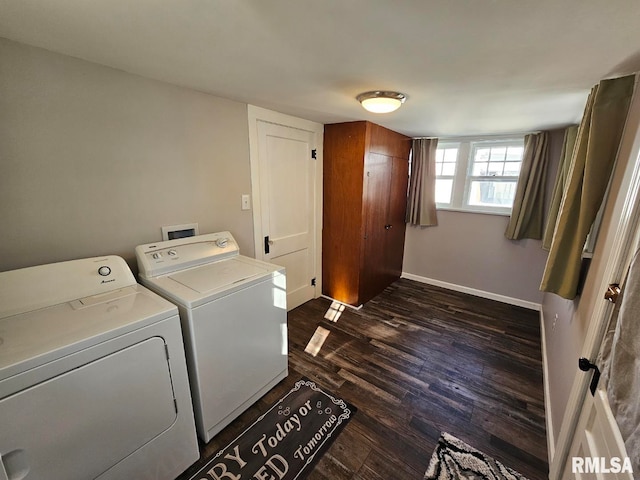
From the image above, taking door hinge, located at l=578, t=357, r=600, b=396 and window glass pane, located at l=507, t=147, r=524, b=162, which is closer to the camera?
door hinge, located at l=578, t=357, r=600, b=396

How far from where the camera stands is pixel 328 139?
117 inches

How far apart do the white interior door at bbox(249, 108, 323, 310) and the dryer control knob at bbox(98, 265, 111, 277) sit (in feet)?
3.93

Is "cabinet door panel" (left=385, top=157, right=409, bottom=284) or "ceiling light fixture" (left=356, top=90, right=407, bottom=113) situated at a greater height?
"ceiling light fixture" (left=356, top=90, right=407, bottom=113)

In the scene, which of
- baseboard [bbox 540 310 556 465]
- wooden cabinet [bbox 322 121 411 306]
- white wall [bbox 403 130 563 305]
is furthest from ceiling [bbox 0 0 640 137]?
baseboard [bbox 540 310 556 465]

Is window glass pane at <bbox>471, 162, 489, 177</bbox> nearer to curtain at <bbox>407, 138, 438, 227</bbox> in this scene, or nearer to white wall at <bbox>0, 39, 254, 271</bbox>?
curtain at <bbox>407, 138, 438, 227</bbox>

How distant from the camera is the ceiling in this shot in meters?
0.90

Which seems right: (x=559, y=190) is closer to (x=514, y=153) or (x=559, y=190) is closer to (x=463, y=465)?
(x=514, y=153)

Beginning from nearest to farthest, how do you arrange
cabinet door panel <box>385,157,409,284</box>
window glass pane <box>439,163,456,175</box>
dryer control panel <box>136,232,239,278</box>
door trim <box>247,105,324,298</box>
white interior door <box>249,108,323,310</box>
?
1. dryer control panel <box>136,232,239,278</box>
2. door trim <box>247,105,324,298</box>
3. white interior door <box>249,108,323,310</box>
4. cabinet door panel <box>385,157,409,284</box>
5. window glass pane <box>439,163,456,175</box>

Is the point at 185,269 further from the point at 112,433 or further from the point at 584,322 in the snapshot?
the point at 584,322

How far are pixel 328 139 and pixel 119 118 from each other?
1983 millimetres

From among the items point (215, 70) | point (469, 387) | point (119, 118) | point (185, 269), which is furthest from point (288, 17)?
point (469, 387)

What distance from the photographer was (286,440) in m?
1.58

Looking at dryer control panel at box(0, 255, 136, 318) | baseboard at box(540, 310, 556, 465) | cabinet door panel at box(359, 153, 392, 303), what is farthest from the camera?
cabinet door panel at box(359, 153, 392, 303)

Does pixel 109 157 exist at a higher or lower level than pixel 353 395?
higher
